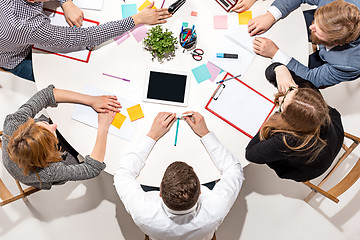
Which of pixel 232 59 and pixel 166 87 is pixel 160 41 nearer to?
pixel 166 87

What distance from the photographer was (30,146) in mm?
1573

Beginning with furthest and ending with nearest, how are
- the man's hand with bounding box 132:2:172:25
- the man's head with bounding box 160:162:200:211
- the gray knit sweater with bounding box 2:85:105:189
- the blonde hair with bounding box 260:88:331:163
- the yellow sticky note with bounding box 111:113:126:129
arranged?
1. the man's hand with bounding box 132:2:172:25
2. the yellow sticky note with bounding box 111:113:126:129
3. the gray knit sweater with bounding box 2:85:105:189
4. the blonde hair with bounding box 260:88:331:163
5. the man's head with bounding box 160:162:200:211

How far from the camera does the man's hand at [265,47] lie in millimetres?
1908

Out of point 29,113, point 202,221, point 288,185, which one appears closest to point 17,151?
point 29,113

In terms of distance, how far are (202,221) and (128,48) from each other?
102 centimetres

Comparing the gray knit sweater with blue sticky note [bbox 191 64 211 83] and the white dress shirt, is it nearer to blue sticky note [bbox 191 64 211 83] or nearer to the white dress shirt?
the white dress shirt

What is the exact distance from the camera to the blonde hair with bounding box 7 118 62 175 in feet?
5.17

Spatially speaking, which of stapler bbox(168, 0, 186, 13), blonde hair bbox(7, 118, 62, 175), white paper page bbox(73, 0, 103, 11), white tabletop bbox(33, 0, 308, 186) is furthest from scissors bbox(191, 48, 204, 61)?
blonde hair bbox(7, 118, 62, 175)

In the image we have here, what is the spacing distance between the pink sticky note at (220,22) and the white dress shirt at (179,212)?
2.11 ft

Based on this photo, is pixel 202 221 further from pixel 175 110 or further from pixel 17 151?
pixel 17 151

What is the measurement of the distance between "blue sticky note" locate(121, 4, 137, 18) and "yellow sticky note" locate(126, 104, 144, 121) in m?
0.56

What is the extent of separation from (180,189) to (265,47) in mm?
983

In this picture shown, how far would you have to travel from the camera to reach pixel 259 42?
192 centimetres

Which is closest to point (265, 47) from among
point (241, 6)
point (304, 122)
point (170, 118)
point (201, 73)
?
point (241, 6)
